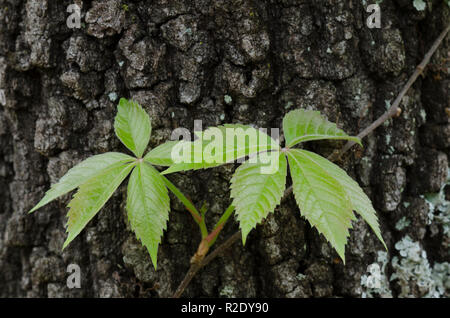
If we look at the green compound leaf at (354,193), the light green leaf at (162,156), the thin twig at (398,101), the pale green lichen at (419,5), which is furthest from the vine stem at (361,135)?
the light green leaf at (162,156)

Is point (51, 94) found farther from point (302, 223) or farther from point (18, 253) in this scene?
point (302, 223)

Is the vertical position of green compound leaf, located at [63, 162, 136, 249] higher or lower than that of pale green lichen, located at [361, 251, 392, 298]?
higher

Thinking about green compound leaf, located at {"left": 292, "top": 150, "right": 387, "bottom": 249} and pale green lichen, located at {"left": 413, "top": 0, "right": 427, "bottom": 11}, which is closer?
green compound leaf, located at {"left": 292, "top": 150, "right": 387, "bottom": 249}

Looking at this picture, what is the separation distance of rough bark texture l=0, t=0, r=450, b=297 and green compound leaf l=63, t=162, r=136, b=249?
25 cm

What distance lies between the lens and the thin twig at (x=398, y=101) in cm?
122

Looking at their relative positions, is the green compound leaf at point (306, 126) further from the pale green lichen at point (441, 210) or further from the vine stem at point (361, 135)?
the pale green lichen at point (441, 210)

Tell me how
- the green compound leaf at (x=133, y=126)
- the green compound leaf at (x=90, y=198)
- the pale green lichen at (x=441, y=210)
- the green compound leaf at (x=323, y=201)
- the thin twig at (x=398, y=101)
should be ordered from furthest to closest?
the pale green lichen at (x=441, y=210)
the thin twig at (x=398, y=101)
the green compound leaf at (x=133, y=126)
the green compound leaf at (x=90, y=198)
the green compound leaf at (x=323, y=201)

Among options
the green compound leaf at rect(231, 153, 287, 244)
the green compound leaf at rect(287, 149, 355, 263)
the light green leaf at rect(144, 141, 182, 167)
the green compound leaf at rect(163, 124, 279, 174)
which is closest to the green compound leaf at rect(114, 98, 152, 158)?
the light green leaf at rect(144, 141, 182, 167)

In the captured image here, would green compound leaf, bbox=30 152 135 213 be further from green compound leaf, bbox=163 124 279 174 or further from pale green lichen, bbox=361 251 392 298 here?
pale green lichen, bbox=361 251 392 298

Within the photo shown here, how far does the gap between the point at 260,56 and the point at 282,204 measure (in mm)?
479

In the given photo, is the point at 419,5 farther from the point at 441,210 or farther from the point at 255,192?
the point at 255,192

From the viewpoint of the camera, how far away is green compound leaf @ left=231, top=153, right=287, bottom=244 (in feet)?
2.83

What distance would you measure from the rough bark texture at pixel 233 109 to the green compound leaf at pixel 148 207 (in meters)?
0.20

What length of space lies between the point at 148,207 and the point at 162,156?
15 centimetres
